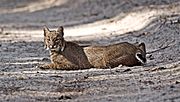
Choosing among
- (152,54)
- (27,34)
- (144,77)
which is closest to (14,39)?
(27,34)

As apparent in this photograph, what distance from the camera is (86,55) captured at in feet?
33.4

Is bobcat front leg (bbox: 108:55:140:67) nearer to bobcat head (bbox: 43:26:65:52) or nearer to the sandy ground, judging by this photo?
the sandy ground

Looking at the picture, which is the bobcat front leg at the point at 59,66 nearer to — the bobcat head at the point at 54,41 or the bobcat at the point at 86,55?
the bobcat at the point at 86,55

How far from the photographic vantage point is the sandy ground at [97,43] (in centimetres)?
814

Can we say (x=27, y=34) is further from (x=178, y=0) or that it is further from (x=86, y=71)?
(x=86, y=71)

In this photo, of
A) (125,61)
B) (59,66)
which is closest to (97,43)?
(59,66)

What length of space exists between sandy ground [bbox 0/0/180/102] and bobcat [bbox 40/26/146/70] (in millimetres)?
198

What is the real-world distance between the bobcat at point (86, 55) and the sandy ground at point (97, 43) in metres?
0.20

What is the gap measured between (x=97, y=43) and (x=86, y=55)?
4410 millimetres

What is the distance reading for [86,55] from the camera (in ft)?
33.4

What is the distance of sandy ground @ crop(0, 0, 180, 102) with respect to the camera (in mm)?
8142

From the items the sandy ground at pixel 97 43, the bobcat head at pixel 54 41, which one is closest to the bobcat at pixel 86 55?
the bobcat head at pixel 54 41

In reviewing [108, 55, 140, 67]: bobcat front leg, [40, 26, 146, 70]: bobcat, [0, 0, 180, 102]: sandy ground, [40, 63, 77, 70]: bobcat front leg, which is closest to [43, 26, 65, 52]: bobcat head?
[40, 26, 146, 70]: bobcat

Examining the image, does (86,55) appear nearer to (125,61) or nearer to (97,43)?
(125,61)
